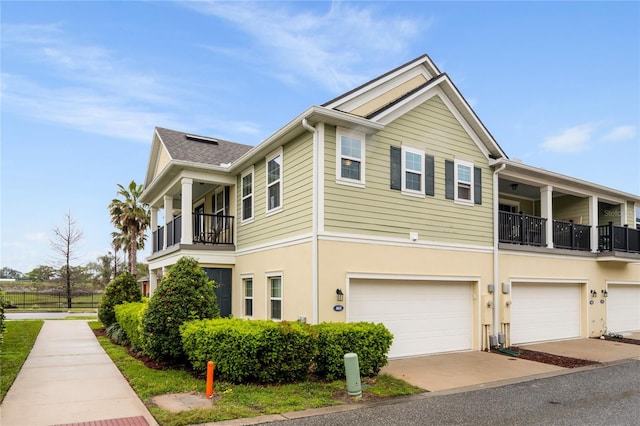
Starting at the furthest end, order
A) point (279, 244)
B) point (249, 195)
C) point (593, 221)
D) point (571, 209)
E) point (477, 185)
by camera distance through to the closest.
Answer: point (571, 209) → point (593, 221) → point (249, 195) → point (477, 185) → point (279, 244)

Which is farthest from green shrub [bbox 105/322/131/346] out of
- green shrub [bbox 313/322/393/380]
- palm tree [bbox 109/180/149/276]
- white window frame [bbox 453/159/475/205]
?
palm tree [bbox 109/180/149/276]

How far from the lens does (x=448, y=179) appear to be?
13203 millimetres

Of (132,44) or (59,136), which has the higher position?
(132,44)

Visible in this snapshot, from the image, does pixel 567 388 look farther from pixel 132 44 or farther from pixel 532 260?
pixel 132 44

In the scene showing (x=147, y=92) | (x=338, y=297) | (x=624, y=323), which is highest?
(x=147, y=92)

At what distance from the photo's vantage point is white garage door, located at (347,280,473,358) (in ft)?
37.3

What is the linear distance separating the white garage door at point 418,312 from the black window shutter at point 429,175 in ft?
8.15

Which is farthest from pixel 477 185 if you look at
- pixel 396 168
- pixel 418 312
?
pixel 418 312

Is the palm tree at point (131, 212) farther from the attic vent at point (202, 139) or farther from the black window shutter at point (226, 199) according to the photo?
the black window shutter at point (226, 199)

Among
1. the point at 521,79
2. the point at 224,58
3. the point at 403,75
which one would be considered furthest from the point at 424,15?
the point at 224,58

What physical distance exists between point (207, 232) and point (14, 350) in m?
6.87

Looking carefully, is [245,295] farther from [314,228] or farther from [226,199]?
[314,228]

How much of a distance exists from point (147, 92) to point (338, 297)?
11955mm

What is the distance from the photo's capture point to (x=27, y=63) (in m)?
12.3
